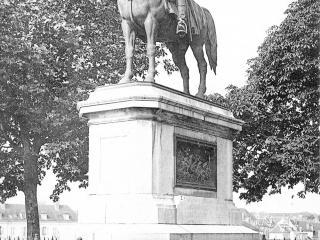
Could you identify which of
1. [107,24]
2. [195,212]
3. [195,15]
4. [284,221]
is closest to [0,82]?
[107,24]

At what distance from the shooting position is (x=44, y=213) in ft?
341

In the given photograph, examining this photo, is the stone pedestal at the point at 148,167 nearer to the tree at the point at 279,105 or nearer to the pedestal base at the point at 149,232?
the pedestal base at the point at 149,232

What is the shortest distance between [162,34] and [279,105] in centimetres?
1486

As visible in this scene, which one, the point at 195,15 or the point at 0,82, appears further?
the point at 0,82

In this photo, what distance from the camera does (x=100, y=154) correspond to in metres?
12.0

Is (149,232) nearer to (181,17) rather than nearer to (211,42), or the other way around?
(181,17)

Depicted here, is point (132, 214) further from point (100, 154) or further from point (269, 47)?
point (269, 47)

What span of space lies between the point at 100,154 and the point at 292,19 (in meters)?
17.9

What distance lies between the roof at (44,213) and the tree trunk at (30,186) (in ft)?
252

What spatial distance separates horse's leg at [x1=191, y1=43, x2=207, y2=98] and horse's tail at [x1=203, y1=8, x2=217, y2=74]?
1.11 ft

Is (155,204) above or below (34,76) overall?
below

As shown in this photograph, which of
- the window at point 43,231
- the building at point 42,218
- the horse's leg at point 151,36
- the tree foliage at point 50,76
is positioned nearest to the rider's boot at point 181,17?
the horse's leg at point 151,36

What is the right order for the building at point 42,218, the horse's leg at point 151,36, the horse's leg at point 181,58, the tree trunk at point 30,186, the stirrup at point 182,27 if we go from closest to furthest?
the horse's leg at point 151,36
the stirrup at point 182,27
the horse's leg at point 181,58
the tree trunk at point 30,186
the building at point 42,218

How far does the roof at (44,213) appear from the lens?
10238 cm
